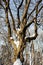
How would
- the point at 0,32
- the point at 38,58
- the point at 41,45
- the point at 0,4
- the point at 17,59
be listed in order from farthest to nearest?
the point at 38,58 → the point at 41,45 → the point at 0,32 → the point at 0,4 → the point at 17,59

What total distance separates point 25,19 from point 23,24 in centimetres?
31

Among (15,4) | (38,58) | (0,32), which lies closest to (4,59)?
(38,58)

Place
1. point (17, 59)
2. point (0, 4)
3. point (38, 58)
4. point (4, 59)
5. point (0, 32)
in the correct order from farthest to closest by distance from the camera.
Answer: point (38, 58) < point (4, 59) < point (0, 32) < point (0, 4) < point (17, 59)

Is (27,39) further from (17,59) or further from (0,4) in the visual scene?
(0,4)

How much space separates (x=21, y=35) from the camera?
587 inches

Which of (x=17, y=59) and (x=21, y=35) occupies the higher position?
(x=21, y=35)

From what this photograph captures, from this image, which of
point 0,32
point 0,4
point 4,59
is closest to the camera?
point 0,4

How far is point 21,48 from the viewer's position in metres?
14.9

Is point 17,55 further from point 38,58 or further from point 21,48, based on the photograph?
point 38,58

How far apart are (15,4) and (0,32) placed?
1010 centimetres

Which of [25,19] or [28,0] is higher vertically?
[28,0]

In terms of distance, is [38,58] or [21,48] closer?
[21,48]

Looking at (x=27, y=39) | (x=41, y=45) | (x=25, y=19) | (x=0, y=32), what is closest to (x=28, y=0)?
(x=25, y=19)

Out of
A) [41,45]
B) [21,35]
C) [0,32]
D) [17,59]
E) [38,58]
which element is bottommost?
[38,58]
